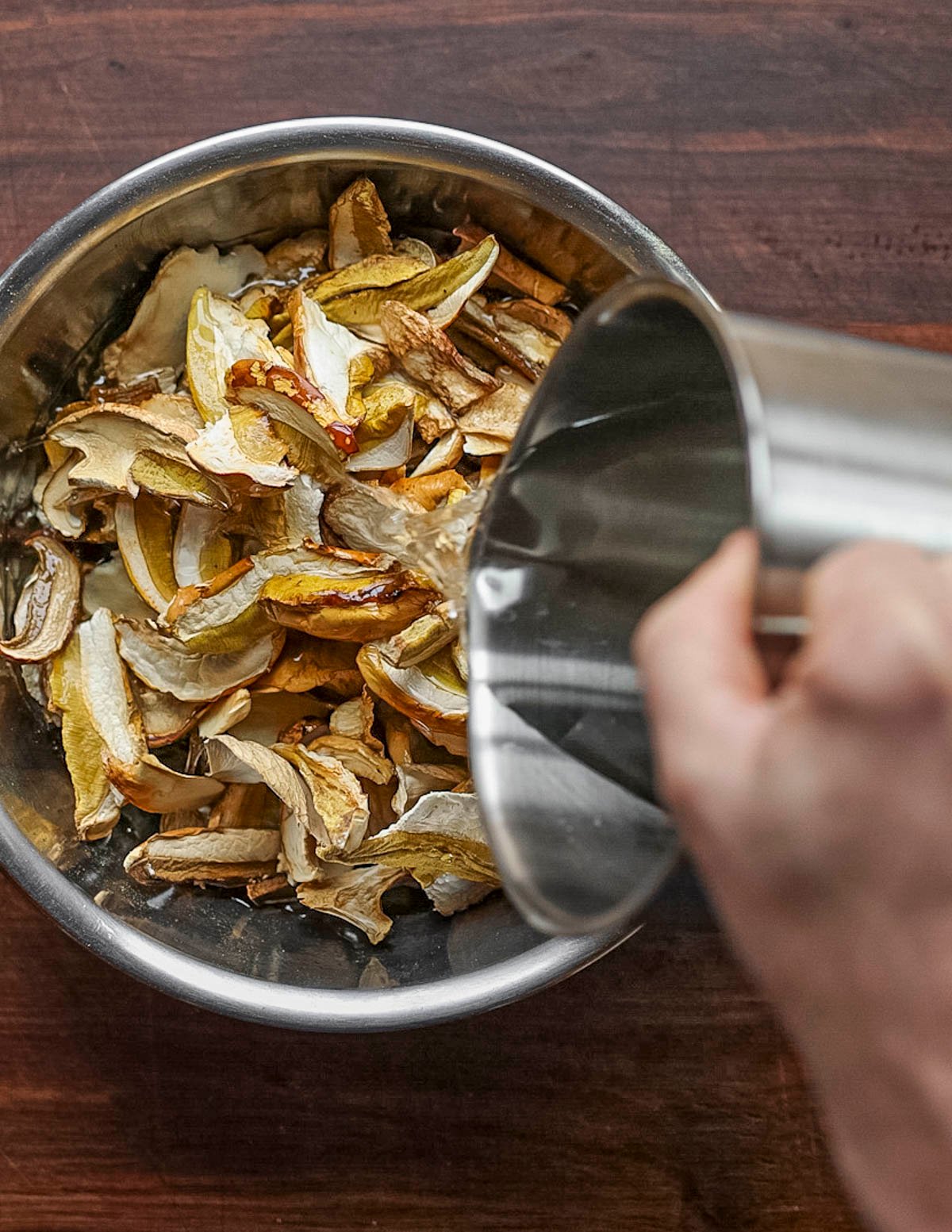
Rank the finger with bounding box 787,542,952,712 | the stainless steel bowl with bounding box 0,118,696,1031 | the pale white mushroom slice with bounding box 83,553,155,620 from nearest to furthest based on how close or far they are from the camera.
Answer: the finger with bounding box 787,542,952,712, the stainless steel bowl with bounding box 0,118,696,1031, the pale white mushroom slice with bounding box 83,553,155,620

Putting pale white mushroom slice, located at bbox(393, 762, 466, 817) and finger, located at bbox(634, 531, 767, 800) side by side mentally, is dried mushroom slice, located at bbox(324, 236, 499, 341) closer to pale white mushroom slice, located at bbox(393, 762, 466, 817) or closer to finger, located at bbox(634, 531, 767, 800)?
pale white mushroom slice, located at bbox(393, 762, 466, 817)

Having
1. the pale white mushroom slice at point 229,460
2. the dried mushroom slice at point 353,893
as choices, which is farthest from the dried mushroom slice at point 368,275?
the dried mushroom slice at point 353,893

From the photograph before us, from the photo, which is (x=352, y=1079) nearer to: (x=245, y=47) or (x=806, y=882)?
(x=806, y=882)

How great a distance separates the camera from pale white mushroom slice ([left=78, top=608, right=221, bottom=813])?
0.56 m

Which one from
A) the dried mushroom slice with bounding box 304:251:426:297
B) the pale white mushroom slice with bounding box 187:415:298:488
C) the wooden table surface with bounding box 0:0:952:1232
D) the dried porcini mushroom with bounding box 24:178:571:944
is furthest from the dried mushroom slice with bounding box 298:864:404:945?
the dried mushroom slice with bounding box 304:251:426:297

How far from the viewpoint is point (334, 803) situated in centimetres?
55

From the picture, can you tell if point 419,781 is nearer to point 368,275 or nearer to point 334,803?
point 334,803

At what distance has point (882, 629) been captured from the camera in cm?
25

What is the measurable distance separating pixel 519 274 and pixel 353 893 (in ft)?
1.18

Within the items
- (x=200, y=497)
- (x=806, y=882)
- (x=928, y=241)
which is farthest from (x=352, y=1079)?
(x=928, y=241)

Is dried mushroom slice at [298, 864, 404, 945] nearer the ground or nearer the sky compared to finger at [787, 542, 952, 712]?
nearer the ground

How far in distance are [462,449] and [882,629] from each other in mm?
369

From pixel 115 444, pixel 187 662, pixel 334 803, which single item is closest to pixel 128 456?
pixel 115 444

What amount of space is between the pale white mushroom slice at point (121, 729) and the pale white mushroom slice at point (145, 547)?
27 mm
